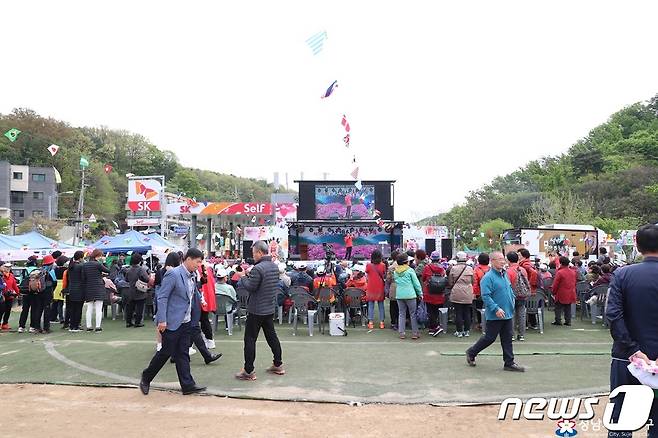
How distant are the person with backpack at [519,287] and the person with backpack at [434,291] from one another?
1.06 meters

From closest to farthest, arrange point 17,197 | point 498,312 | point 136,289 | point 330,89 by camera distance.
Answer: point 498,312 → point 136,289 → point 330,89 → point 17,197

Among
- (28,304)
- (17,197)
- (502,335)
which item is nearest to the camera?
(502,335)

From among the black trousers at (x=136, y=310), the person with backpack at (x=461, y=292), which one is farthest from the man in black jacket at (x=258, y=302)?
the black trousers at (x=136, y=310)

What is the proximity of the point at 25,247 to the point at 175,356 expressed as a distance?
1398 centimetres

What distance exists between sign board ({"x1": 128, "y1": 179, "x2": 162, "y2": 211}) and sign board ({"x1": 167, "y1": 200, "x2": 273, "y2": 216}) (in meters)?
1.92

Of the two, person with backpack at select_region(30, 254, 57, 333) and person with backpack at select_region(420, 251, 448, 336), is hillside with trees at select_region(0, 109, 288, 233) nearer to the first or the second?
person with backpack at select_region(30, 254, 57, 333)

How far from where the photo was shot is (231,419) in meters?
4.53

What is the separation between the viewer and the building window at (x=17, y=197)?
46750mm

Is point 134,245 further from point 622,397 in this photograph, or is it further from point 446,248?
point 446,248

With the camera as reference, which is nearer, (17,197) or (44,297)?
(44,297)

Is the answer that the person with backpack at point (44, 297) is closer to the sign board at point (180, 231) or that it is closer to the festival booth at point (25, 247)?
the festival booth at point (25, 247)

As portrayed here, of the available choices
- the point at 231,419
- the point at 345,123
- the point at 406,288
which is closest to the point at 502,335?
the point at 406,288

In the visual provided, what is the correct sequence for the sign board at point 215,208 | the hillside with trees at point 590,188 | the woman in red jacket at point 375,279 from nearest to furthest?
the woman in red jacket at point 375,279
the sign board at point 215,208
the hillside with trees at point 590,188

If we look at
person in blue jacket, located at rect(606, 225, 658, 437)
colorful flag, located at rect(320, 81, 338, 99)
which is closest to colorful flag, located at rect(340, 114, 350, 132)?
colorful flag, located at rect(320, 81, 338, 99)
